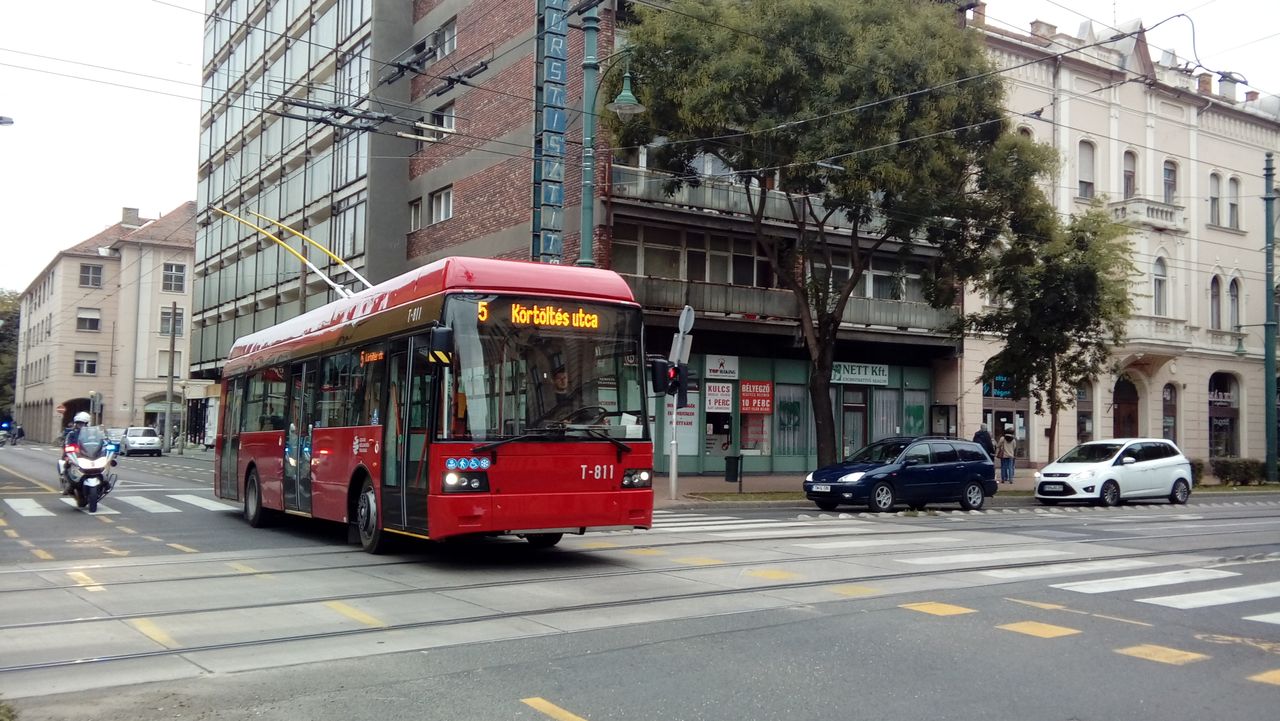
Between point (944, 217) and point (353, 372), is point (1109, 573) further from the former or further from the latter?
point (944, 217)

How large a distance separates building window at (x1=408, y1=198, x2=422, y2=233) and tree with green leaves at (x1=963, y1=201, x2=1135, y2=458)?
59.8 feet

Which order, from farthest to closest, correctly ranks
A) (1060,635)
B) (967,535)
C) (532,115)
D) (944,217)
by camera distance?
(532,115) → (944,217) → (967,535) → (1060,635)

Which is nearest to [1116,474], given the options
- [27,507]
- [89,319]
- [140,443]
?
[27,507]

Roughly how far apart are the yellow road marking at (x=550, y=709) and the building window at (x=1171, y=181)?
4213cm

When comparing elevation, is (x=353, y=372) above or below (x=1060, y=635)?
above

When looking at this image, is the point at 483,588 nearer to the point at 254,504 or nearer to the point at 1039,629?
the point at 1039,629

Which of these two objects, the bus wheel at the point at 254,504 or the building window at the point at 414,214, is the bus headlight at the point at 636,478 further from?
the building window at the point at 414,214

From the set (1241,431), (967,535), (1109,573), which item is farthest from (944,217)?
(1241,431)

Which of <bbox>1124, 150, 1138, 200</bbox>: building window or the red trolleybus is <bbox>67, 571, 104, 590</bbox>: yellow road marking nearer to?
the red trolleybus

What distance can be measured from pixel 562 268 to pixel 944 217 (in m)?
14.9

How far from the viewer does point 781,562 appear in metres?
12.2

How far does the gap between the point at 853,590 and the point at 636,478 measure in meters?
2.72

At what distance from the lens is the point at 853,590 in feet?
33.4

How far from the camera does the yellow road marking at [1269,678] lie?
6742 millimetres
